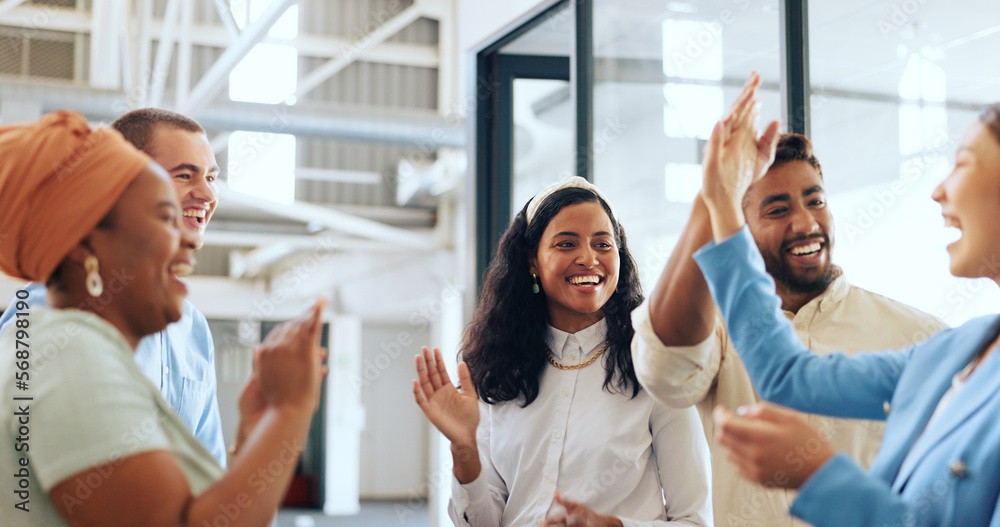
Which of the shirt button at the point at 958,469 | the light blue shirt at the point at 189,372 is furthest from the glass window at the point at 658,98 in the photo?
the shirt button at the point at 958,469

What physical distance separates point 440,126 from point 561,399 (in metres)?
5.36

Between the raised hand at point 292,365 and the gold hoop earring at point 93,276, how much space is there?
0.22 metres

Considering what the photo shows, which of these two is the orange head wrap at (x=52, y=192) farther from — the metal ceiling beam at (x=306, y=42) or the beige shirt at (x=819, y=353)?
the metal ceiling beam at (x=306, y=42)

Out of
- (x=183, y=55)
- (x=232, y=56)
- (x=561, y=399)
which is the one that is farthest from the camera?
(x=183, y=55)

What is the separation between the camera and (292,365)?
1138 millimetres

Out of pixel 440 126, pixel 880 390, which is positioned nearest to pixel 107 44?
pixel 440 126

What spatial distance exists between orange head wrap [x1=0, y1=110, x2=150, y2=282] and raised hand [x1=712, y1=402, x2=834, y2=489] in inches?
33.4

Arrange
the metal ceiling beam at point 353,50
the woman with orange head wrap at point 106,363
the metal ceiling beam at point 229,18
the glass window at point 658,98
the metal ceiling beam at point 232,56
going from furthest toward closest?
the metal ceiling beam at point 353,50 → the metal ceiling beam at point 229,18 → the metal ceiling beam at point 232,56 → the glass window at point 658,98 → the woman with orange head wrap at point 106,363

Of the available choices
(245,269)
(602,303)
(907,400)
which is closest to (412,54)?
(245,269)

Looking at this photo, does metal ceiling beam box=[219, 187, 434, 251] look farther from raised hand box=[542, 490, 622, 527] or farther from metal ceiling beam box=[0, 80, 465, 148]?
raised hand box=[542, 490, 622, 527]

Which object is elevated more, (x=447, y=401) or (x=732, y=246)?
(x=732, y=246)

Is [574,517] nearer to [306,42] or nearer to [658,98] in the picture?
[658,98]

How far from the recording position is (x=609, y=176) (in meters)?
4.49

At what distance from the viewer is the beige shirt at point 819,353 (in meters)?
1.74
